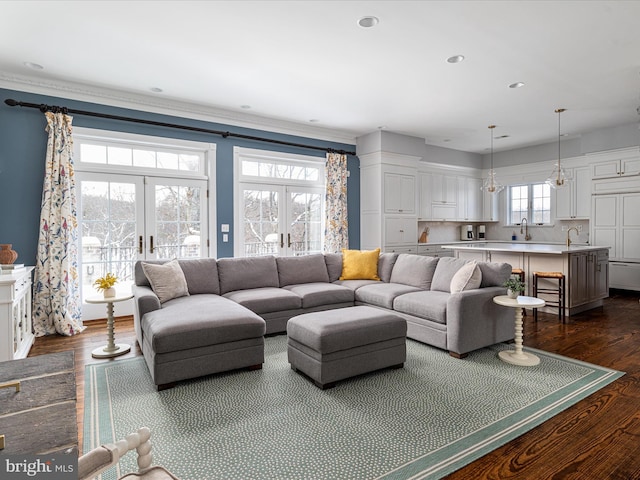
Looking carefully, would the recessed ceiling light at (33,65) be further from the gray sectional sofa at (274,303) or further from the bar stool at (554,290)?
the bar stool at (554,290)

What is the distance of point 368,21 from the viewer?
3094 mm

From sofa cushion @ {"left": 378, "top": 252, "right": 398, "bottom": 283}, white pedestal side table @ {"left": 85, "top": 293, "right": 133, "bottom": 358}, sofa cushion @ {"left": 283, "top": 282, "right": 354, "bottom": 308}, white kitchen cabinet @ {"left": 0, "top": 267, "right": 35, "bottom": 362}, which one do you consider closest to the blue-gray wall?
white kitchen cabinet @ {"left": 0, "top": 267, "right": 35, "bottom": 362}

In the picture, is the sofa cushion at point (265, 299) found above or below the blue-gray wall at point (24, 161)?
below

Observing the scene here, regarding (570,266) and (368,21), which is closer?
(368,21)

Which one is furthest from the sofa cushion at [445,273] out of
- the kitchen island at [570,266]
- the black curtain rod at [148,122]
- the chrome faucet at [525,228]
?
the chrome faucet at [525,228]

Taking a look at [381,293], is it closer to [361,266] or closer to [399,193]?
[361,266]

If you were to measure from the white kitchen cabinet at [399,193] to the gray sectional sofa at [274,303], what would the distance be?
201cm

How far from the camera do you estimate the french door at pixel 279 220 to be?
19.4 ft

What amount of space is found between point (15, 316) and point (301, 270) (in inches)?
117

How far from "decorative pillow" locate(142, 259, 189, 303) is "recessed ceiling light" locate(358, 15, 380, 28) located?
299 cm

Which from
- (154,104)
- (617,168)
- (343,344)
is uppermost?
(154,104)

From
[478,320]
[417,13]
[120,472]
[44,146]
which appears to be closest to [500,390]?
[478,320]

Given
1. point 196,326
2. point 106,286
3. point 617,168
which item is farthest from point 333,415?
point 617,168

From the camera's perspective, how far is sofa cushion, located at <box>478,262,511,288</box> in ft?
12.4
